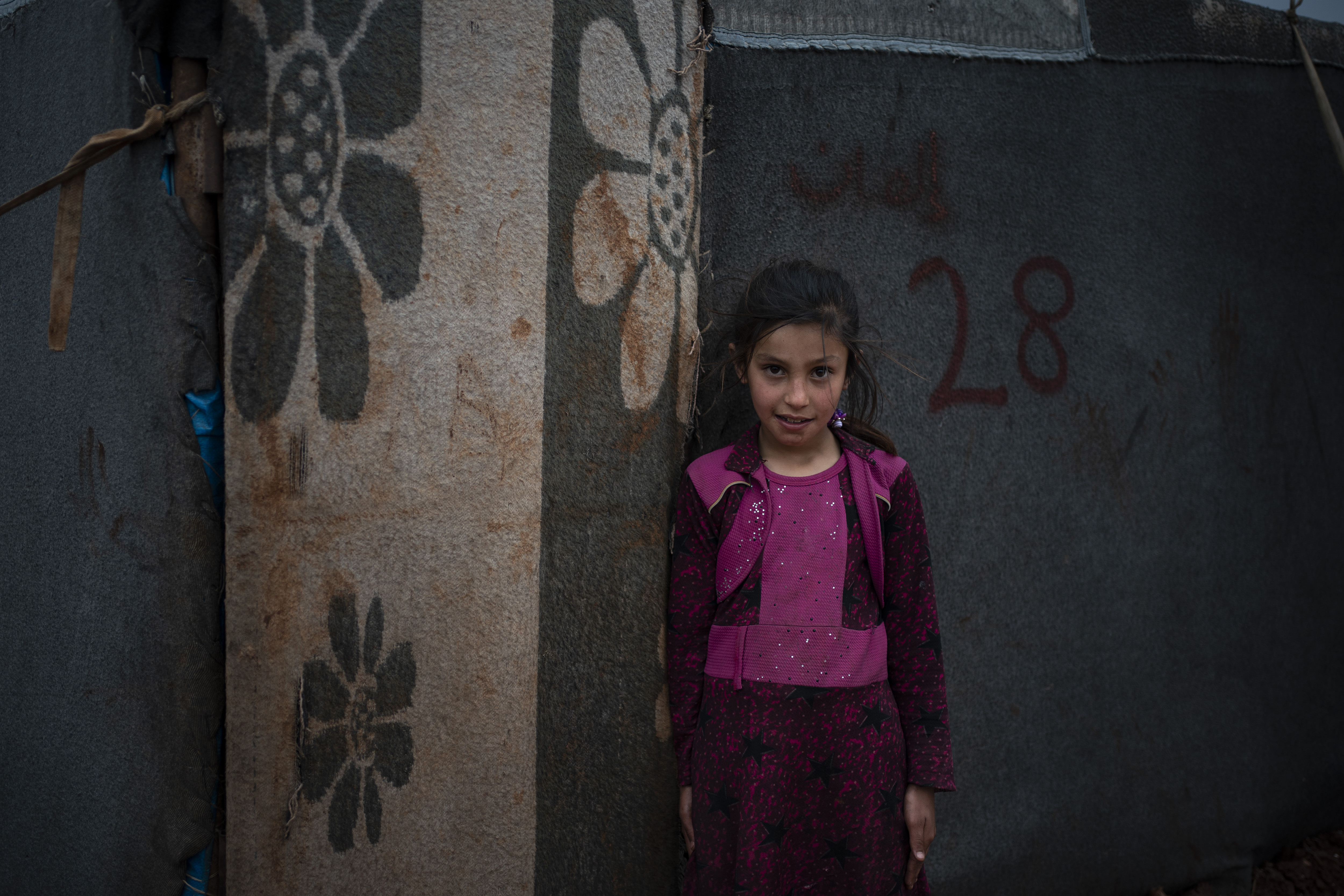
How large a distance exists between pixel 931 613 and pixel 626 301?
0.78 metres

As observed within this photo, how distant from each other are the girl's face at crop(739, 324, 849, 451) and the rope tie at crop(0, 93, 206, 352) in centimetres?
99

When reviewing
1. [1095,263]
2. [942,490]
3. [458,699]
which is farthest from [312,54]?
[1095,263]

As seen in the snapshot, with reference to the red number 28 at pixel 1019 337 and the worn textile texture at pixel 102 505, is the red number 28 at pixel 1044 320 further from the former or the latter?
the worn textile texture at pixel 102 505

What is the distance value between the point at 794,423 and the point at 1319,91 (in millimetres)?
1811

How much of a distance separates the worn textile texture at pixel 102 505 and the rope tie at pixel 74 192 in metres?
0.05

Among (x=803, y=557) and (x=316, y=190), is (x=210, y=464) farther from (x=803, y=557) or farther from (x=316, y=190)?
(x=803, y=557)

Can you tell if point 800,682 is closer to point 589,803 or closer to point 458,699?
point 589,803

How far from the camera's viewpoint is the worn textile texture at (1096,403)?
1.85 m

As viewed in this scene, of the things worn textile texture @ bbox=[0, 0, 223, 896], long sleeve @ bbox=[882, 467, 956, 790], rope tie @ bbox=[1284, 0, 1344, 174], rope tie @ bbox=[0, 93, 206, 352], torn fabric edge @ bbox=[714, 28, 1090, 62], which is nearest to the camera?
rope tie @ bbox=[0, 93, 206, 352]

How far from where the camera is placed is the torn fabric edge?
68.4 inches

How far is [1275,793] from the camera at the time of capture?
7.98 feet

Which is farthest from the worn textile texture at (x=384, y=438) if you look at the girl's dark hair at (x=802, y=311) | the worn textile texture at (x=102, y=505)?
the girl's dark hair at (x=802, y=311)

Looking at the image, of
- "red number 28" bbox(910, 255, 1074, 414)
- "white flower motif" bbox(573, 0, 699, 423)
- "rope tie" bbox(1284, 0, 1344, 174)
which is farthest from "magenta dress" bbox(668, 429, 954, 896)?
"rope tie" bbox(1284, 0, 1344, 174)

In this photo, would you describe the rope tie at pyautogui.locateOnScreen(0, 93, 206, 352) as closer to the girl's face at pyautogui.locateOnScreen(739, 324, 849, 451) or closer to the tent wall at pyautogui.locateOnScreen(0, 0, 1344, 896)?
the tent wall at pyautogui.locateOnScreen(0, 0, 1344, 896)
